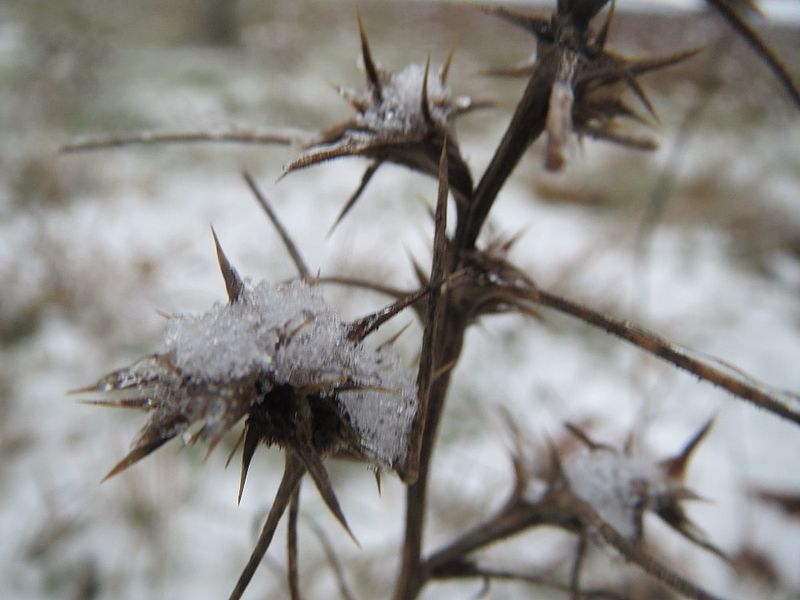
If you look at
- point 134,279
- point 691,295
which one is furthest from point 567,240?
point 134,279

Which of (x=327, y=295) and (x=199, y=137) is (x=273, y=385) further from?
(x=327, y=295)

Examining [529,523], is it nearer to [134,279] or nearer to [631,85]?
[631,85]

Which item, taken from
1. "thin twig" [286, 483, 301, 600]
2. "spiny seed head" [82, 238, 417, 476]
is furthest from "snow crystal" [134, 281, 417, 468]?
"thin twig" [286, 483, 301, 600]

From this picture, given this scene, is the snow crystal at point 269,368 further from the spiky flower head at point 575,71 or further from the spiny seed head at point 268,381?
the spiky flower head at point 575,71

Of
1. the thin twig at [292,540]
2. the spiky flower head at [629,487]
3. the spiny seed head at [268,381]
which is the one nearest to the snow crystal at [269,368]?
the spiny seed head at [268,381]

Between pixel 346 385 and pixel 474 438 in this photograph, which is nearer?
pixel 346 385

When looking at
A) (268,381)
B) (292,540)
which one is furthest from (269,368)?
(292,540)
